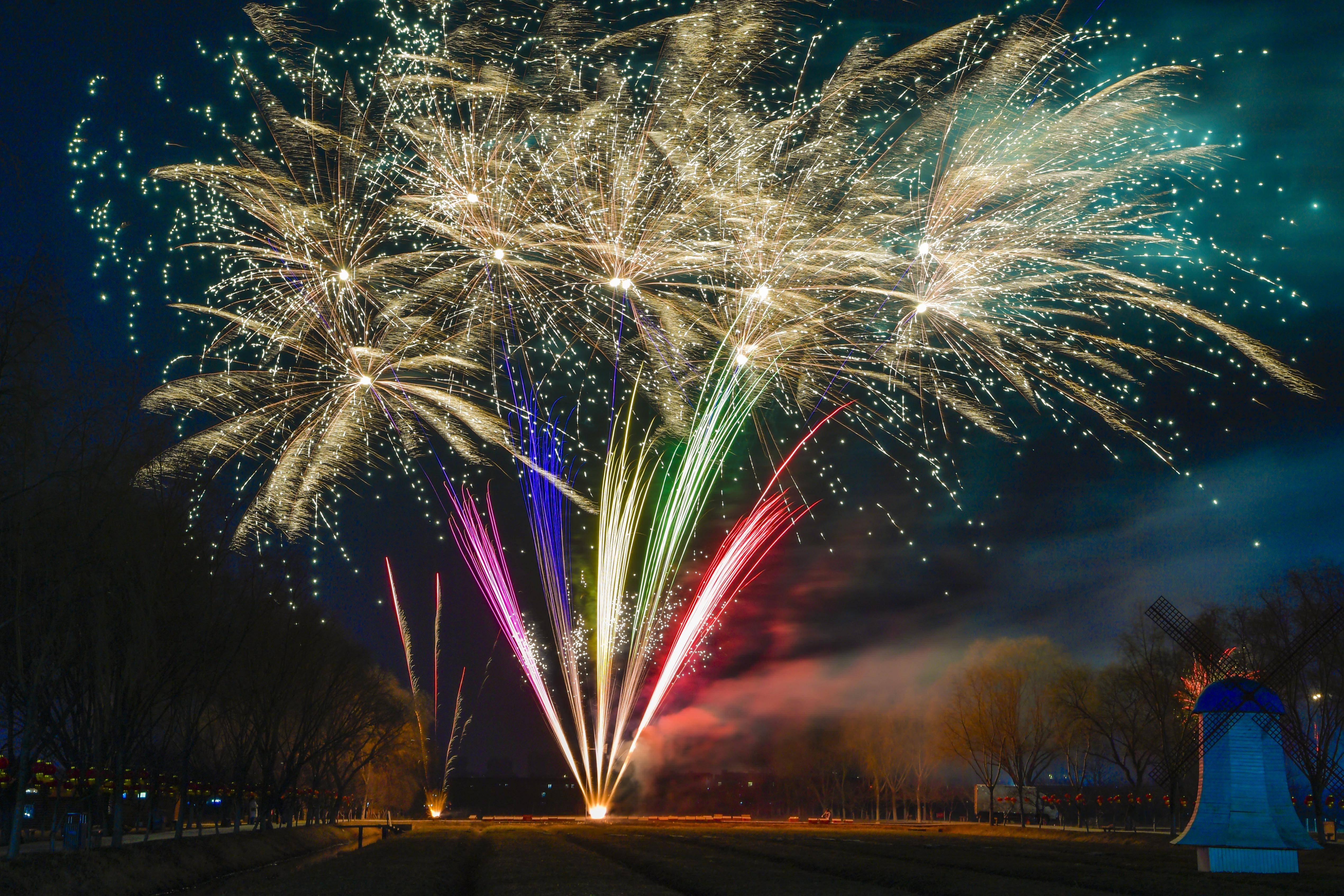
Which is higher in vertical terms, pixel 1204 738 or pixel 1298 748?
pixel 1204 738

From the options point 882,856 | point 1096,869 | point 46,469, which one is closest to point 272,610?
point 46,469

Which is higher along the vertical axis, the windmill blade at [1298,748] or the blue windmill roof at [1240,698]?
the blue windmill roof at [1240,698]

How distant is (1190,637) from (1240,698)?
350 inches

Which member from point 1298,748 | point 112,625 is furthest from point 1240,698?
point 112,625

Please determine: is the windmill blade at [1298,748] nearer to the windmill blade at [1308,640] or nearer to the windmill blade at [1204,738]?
the windmill blade at [1204,738]

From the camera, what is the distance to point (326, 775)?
70.8 metres

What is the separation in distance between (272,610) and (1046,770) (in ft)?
193

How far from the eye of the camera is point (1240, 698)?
3123cm

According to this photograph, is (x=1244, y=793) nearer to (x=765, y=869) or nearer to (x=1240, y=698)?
(x=1240, y=698)

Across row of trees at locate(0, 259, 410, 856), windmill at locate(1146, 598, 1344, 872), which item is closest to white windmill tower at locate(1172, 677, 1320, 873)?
windmill at locate(1146, 598, 1344, 872)

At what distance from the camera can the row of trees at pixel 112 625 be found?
1873 centimetres

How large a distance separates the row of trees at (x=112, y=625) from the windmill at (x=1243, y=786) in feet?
103

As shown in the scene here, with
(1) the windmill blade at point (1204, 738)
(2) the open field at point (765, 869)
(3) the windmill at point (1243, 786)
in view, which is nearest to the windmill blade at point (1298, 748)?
(3) the windmill at point (1243, 786)

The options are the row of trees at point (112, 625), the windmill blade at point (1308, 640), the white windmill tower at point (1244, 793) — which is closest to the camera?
the row of trees at point (112, 625)
